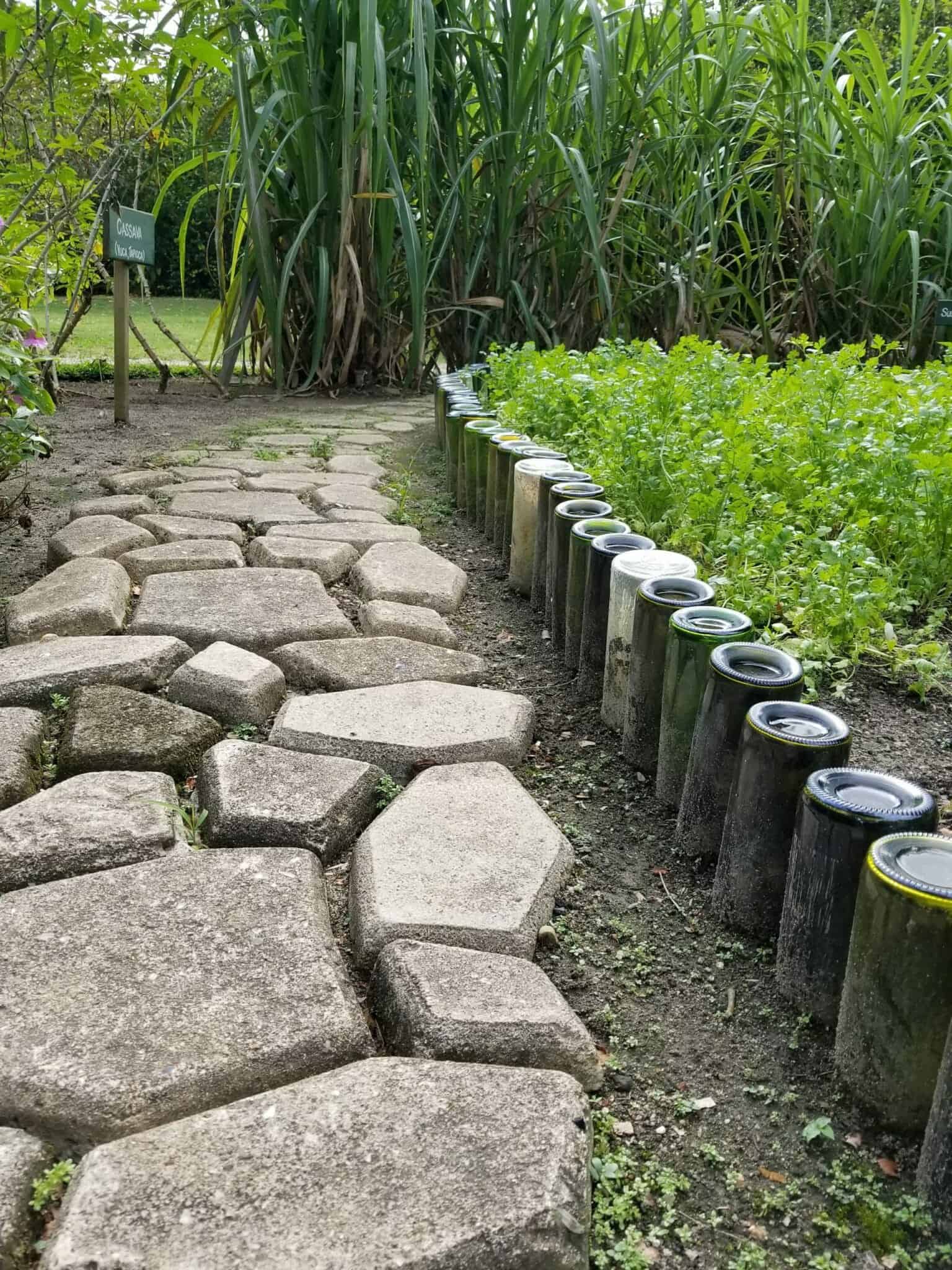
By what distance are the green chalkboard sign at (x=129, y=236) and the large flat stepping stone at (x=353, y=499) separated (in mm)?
1469

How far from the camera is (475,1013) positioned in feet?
3.45

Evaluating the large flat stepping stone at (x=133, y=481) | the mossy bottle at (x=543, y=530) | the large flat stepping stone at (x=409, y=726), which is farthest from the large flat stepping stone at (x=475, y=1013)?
the large flat stepping stone at (x=133, y=481)

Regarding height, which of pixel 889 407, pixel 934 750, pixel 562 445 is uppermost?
pixel 889 407

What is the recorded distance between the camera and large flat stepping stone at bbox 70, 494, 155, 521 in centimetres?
293

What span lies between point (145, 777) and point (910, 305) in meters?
4.60

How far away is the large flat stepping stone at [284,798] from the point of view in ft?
4.62

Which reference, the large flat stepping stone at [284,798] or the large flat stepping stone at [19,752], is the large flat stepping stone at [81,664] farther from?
the large flat stepping stone at [284,798]

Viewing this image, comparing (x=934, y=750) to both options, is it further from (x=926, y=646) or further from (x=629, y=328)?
(x=629, y=328)

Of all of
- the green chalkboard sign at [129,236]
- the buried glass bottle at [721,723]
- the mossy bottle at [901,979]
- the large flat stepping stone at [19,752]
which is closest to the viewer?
the mossy bottle at [901,979]

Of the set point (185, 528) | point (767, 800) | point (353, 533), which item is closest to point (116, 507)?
point (185, 528)

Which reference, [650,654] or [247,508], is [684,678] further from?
[247,508]

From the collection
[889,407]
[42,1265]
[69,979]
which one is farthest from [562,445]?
[42,1265]

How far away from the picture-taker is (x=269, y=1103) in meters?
0.94

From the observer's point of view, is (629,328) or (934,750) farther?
(629,328)
